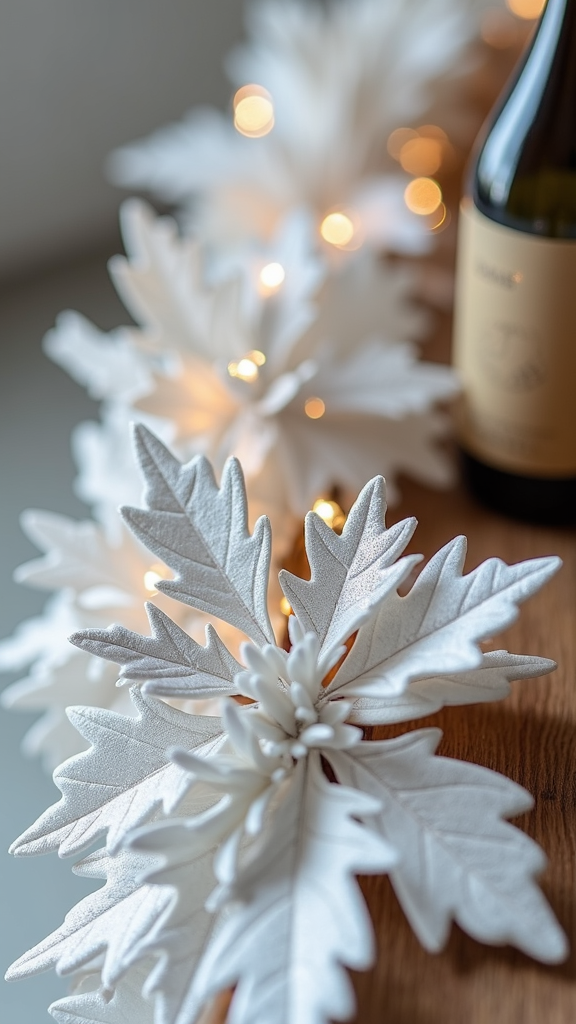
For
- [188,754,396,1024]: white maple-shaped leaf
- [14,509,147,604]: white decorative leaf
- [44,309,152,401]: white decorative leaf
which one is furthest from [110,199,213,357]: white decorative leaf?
[188,754,396,1024]: white maple-shaped leaf

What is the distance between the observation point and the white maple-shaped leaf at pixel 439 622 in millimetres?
338

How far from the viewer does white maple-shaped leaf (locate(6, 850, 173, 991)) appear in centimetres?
33

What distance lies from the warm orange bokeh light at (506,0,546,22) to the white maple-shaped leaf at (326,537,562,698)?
86 cm

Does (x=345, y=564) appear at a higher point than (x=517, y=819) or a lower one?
higher

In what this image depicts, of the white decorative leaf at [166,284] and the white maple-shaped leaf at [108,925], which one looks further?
the white decorative leaf at [166,284]

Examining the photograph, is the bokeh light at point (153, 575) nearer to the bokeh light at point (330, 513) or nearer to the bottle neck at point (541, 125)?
the bokeh light at point (330, 513)

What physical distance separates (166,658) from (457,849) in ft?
0.41

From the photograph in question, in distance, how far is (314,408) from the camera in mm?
602

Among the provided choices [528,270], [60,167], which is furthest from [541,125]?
[60,167]

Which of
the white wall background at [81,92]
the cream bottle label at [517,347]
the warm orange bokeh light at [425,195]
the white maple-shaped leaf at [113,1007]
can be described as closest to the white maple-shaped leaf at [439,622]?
the white maple-shaped leaf at [113,1007]

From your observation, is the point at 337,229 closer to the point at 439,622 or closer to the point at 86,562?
the point at 86,562

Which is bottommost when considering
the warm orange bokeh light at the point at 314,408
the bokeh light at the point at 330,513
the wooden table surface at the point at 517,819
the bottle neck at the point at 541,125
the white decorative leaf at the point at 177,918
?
the wooden table surface at the point at 517,819

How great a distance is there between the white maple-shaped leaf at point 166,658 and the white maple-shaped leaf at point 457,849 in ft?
0.21

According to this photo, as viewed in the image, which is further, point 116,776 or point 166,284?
point 166,284
